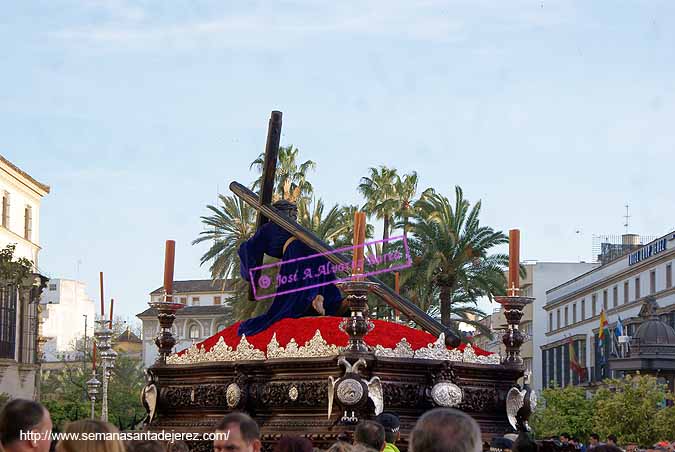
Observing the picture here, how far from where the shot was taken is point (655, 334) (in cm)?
4644

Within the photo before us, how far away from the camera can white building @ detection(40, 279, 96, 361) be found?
120 meters

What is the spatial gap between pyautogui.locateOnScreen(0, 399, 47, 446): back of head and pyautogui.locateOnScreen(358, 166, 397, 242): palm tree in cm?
4427

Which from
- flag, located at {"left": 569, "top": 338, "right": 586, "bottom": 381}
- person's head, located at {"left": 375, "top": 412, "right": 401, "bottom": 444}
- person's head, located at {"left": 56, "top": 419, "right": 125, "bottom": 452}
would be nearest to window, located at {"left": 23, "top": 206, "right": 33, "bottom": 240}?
flag, located at {"left": 569, "top": 338, "right": 586, "bottom": 381}

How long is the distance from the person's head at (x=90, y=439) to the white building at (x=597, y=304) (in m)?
63.9

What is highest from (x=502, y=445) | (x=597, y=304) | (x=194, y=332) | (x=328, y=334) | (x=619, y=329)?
(x=597, y=304)

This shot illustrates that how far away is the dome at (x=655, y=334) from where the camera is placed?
46.2 m

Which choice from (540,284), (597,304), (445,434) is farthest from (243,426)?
(540,284)

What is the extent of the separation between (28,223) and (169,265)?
180 feet

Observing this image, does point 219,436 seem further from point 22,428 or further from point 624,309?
point 624,309

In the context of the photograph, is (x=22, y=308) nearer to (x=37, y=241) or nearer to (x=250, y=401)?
(x=37, y=241)

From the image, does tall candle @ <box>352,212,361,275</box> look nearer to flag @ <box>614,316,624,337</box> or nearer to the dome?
the dome

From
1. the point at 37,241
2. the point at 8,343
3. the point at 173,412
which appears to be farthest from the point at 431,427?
the point at 37,241

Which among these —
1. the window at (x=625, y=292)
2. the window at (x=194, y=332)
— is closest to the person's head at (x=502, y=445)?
the window at (x=625, y=292)

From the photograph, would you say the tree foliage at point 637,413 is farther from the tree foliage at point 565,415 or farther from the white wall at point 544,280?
the white wall at point 544,280
